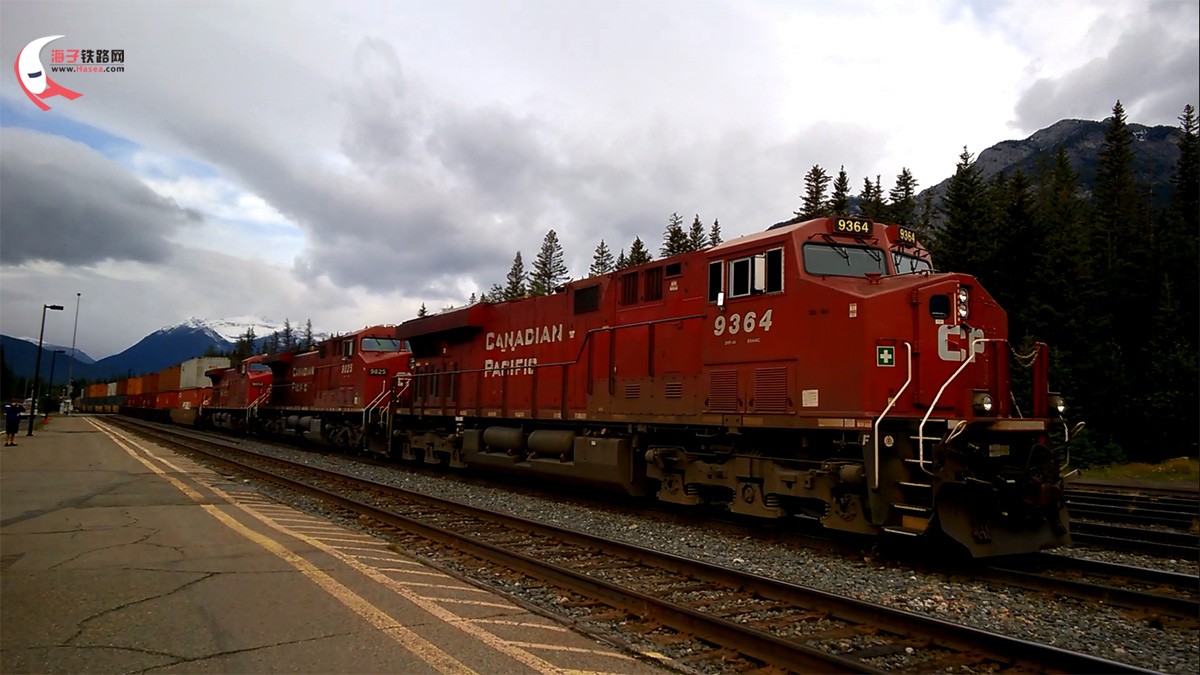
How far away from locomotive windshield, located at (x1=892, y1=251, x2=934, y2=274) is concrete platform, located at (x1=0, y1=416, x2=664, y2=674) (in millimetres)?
6684

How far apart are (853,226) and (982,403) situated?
274 cm

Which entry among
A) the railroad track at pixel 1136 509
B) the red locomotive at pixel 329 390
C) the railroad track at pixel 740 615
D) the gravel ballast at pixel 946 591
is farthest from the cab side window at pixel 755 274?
the red locomotive at pixel 329 390

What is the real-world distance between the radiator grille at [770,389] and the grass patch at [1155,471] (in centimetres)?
1948

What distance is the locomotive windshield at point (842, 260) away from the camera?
906 cm

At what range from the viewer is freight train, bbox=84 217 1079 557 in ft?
25.1

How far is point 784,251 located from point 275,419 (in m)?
27.4

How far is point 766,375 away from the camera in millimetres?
9219

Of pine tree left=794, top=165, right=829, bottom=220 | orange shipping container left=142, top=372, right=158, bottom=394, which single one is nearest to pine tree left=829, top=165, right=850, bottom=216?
pine tree left=794, top=165, right=829, bottom=220

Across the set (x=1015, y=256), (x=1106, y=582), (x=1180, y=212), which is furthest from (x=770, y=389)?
(x=1180, y=212)

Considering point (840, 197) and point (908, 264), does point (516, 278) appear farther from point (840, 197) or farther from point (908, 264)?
point (908, 264)

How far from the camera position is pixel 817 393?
28.0 ft

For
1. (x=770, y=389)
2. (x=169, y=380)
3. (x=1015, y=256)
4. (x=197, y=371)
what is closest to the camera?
(x=770, y=389)

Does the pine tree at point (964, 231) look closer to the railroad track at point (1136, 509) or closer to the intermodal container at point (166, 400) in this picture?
the railroad track at point (1136, 509)

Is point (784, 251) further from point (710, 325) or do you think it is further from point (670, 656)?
point (670, 656)
